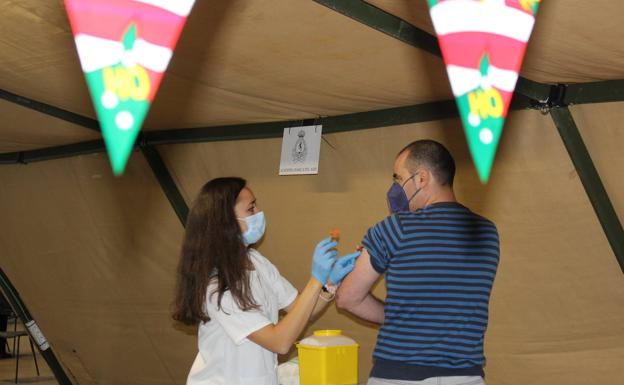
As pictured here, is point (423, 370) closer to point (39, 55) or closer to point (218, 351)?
point (218, 351)

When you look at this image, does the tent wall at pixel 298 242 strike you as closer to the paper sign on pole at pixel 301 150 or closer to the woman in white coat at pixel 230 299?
the paper sign on pole at pixel 301 150

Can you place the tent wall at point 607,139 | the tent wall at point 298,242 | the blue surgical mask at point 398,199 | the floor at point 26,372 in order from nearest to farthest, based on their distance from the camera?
the blue surgical mask at point 398,199 < the tent wall at point 607,139 < the tent wall at point 298,242 < the floor at point 26,372

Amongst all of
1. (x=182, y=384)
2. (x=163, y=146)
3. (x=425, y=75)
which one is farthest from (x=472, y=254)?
(x=182, y=384)

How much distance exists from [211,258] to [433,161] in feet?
2.51

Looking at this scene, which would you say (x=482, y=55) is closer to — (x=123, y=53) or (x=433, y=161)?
(x=123, y=53)

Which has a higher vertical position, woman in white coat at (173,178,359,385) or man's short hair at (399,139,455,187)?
man's short hair at (399,139,455,187)

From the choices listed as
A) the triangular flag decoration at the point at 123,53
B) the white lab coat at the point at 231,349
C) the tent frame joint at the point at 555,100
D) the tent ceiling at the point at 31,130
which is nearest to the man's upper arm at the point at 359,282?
the white lab coat at the point at 231,349

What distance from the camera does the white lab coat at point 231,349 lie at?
99.3 inches

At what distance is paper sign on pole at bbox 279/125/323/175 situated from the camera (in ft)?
13.5

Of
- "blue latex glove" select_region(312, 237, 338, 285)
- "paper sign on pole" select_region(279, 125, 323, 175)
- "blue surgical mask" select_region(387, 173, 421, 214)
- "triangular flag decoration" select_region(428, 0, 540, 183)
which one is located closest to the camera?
"triangular flag decoration" select_region(428, 0, 540, 183)

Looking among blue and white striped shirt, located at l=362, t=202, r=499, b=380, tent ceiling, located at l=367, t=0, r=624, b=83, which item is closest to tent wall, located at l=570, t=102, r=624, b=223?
tent ceiling, located at l=367, t=0, r=624, b=83

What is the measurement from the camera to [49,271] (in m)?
5.98

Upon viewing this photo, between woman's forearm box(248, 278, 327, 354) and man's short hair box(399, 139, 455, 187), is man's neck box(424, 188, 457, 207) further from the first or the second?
woman's forearm box(248, 278, 327, 354)

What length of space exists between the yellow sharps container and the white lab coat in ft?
1.86
